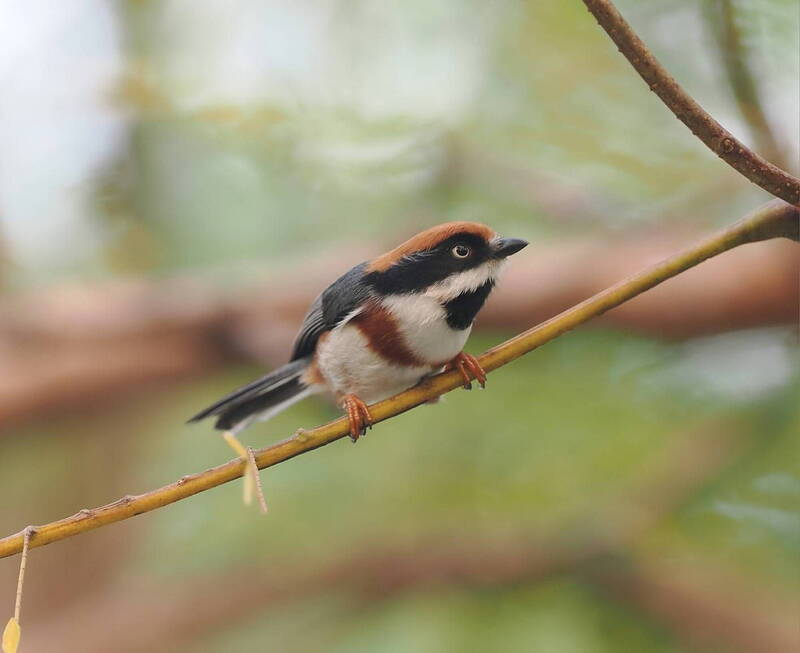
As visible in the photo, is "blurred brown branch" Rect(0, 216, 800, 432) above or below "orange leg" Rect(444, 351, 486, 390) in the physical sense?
above

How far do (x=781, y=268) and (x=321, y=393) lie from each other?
6.48ft

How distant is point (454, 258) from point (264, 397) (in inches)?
29.2

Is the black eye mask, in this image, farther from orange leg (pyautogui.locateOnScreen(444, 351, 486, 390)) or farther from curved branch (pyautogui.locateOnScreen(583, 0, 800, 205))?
curved branch (pyautogui.locateOnScreen(583, 0, 800, 205))

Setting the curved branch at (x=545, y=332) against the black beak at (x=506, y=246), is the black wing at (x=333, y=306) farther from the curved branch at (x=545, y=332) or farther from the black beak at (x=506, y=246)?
the curved branch at (x=545, y=332)

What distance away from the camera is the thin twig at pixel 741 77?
2.01 meters

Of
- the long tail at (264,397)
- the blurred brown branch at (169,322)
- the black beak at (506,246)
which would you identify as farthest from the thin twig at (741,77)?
the blurred brown branch at (169,322)

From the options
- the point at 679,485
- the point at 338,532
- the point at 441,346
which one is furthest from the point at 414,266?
the point at 338,532

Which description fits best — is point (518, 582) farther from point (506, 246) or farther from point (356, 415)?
point (506, 246)

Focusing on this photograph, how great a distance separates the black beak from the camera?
1.90 m

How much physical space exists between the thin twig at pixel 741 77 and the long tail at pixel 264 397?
1.20 metres

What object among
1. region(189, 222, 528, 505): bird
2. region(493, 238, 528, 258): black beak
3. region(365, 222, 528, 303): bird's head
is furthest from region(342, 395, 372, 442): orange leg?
region(493, 238, 528, 258): black beak

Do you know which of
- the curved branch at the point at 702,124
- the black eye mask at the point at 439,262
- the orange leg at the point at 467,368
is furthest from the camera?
the black eye mask at the point at 439,262

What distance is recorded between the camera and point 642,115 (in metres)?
3.50

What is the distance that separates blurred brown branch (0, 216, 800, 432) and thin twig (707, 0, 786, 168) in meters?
1.82
